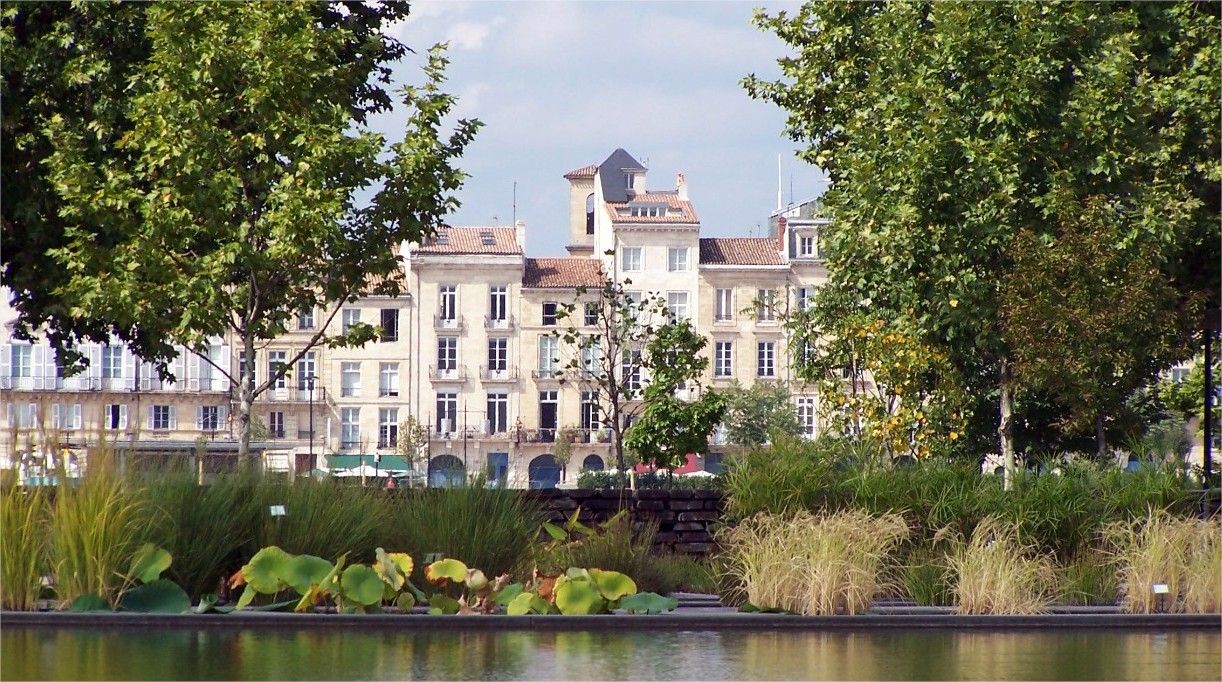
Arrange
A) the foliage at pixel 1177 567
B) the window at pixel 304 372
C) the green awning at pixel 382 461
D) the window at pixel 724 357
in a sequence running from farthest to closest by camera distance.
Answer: the window at pixel 724 357 < the window at pixel 304 372 < the green awning at pixel 382 461 < the foliage at pixel 1177 567

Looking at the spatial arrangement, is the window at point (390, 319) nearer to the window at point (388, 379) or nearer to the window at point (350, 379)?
the window at point (388, 379)

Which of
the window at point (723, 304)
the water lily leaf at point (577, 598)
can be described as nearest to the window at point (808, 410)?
the window at point (723, 304)

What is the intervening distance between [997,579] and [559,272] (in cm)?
7670

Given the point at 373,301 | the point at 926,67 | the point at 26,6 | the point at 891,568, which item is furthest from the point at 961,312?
the point at 373,301

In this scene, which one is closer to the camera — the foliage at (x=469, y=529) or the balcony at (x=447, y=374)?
the foliage at (x=469, y=529)

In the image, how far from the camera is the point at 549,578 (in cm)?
1305

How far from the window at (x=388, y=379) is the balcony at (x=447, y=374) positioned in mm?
1930

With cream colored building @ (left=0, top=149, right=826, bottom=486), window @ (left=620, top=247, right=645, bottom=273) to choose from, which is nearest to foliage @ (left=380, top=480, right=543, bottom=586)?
cream colored building @ (left=0, top=149, right=826, bottom=486)

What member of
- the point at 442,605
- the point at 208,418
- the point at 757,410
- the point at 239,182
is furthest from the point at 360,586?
the point at 208,418

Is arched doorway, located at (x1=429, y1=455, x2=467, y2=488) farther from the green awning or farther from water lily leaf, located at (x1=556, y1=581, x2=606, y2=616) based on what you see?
the green awning

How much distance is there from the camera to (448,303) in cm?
8806

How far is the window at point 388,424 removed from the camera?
3447 inches

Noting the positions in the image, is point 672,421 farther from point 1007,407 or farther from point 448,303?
point 448,303

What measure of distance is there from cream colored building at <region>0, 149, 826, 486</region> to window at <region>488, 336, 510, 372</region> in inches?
3.0
